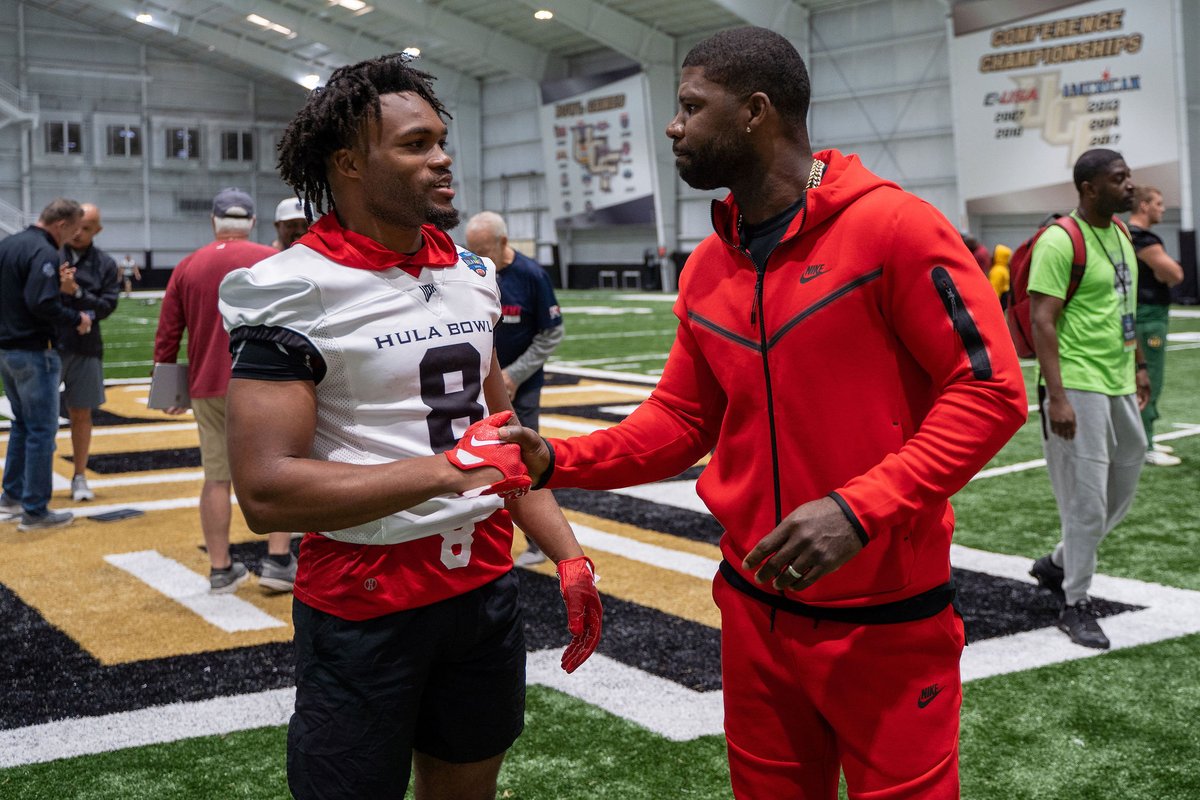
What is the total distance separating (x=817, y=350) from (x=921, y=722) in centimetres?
74

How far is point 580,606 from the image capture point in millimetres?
2721

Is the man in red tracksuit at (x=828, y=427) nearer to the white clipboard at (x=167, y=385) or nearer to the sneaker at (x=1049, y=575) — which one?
the sneaker at (x=1049, y=575)

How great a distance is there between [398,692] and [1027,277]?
3.98 meters

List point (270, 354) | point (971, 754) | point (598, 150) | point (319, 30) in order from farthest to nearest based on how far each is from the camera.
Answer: point (598, 150)
point (319, 30)
point (971, 754)
point (270, 354)

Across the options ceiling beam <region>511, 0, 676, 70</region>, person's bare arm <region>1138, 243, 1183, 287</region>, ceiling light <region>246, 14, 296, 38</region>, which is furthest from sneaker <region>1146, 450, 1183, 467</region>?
ceiling light <region>246, 14, 296, 38</region>

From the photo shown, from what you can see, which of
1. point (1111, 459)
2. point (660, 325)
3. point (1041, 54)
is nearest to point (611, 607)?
point (1111, 459)

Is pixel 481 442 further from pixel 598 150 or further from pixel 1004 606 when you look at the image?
pixel 598 150

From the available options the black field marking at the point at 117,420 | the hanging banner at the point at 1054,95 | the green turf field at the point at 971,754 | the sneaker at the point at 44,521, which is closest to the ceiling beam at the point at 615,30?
the hanging banner at the point at 1054,95

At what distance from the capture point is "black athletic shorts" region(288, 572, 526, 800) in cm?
248

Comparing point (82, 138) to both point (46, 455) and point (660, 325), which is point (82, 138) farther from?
point (46, 455)

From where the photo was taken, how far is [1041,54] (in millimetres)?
28516

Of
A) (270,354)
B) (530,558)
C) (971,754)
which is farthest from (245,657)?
(270,354)

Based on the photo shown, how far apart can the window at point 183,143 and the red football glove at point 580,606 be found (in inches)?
1848

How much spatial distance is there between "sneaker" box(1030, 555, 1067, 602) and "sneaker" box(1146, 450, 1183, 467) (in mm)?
4013
